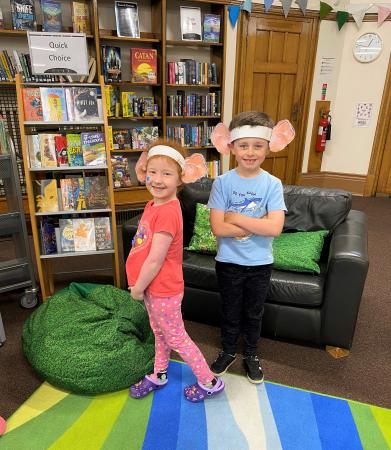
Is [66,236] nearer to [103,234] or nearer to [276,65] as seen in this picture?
[103,234]

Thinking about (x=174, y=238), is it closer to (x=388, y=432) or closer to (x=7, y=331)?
(x=388, y=432)

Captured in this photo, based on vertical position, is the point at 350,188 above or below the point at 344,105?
below

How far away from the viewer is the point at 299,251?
2.04 meters

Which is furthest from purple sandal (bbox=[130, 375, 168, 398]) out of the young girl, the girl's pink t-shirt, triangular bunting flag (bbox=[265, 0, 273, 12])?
triangular bunting flag (bbox=[265, 0, 273, 12])

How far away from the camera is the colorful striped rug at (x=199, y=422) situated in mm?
1440

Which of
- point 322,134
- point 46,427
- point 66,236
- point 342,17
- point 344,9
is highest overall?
point 344,9

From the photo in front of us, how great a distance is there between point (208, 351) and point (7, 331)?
1.26 metres

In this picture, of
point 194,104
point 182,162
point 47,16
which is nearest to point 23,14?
point 47,16

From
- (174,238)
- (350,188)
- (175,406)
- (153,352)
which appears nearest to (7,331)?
(153,352)

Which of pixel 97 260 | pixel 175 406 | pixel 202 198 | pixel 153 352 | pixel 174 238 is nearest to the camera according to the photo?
pixel 174 238

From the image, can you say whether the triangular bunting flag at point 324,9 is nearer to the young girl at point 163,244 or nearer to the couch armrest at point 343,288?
the couch armrest at point 343,288

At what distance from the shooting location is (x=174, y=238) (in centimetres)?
138

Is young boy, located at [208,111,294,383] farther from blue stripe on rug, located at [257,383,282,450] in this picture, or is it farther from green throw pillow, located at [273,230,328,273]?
green throw pillow, located at [273,230,328,273]

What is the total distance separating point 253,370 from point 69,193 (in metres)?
1.53
